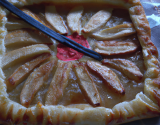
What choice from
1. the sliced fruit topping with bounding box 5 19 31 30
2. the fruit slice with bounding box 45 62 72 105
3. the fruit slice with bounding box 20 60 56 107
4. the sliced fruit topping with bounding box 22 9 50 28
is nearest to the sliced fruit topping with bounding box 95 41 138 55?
the fruit slice with bounding box 45 62 72 105

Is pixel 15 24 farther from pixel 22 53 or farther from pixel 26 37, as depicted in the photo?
pixel 22 53

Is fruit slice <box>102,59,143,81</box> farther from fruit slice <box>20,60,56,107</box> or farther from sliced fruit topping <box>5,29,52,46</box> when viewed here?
sliced fruit topping <box>5,29,52,46</box>

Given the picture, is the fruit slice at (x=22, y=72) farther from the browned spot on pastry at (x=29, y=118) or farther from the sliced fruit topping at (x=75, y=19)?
the sliced fruit topping at (x=75, y=19)

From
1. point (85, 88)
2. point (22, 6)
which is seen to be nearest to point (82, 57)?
point (85, 88)

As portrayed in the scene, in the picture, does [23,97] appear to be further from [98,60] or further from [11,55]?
[98,60]

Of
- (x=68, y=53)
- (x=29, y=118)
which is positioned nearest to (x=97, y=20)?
(x=68, y=53)

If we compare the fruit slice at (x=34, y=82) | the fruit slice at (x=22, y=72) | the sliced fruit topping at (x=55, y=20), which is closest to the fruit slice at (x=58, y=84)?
the fruit slice at (x=34, y=82)
